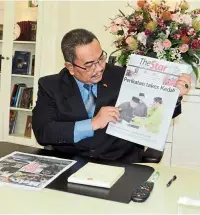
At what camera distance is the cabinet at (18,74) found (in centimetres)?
363

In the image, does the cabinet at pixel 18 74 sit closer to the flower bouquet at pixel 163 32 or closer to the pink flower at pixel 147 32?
the flower bouquet at pixel 163 32

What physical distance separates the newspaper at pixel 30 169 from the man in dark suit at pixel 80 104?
8.4 inches

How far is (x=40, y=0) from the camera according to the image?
350cm

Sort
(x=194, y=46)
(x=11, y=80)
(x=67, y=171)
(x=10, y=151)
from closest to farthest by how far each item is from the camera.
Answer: (x=67, y=171)
(x=10, y=151)
(x=194, y=46)
(x=11, y=80)

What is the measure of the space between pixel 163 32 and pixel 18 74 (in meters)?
2.23

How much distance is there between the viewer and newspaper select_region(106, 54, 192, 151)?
55.9 inches

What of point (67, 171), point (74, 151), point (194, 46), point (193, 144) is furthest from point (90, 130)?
point (193, 144)

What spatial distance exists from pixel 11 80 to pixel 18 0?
863mm

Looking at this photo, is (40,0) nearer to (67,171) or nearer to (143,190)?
(67,171)

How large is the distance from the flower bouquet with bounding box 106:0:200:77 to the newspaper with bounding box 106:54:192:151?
390mm

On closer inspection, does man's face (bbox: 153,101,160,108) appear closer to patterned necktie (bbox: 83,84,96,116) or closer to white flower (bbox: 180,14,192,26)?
patterned necktie (bbox: 83,84,96,116)

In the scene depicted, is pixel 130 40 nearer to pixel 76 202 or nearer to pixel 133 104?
pixel 133 104

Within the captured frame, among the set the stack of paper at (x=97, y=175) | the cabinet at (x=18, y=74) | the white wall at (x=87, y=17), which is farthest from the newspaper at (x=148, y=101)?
the cabinet at (x=18, y=74)

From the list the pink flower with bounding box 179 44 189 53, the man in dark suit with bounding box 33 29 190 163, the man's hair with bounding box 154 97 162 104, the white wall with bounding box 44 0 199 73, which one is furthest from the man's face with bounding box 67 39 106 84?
the white wall with bounding box 44 0 199 73
